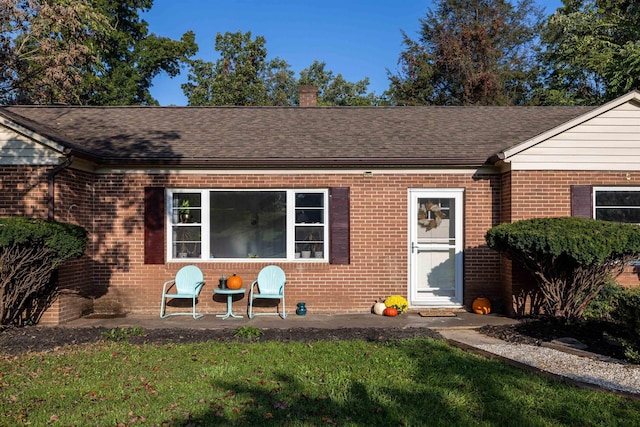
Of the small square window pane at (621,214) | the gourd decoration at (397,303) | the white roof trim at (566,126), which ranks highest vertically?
the white roof trim at (566,126)

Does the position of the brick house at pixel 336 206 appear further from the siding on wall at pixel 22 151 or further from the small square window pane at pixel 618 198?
the siding on wall at pixel 22 151

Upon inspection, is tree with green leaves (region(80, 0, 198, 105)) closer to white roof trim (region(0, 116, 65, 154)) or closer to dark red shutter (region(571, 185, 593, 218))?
white roof trim (region(0, 116, 65, 154))

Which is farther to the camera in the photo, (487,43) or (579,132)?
(487,43)

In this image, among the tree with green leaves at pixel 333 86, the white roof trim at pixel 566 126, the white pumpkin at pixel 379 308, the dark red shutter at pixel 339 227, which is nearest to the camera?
the white roof trim at pixel 566 126

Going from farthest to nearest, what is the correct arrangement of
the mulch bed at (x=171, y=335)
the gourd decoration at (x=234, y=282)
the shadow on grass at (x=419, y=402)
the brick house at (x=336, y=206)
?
the gourd decoration at (x=234, y=282)
the brick house at (x=336, y=206)
the mulch bed at (x=171, y=335)
the shadow on grass at (x=419, y=402)

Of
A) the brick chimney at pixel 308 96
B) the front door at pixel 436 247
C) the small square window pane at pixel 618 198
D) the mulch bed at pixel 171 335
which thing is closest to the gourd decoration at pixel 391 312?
the front door at pixel 436 247

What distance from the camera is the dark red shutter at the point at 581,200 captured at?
373 inches

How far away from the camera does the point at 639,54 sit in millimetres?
17797

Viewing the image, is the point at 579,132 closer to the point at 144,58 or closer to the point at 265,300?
the point at 265,300

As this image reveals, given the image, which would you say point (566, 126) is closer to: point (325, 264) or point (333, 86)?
point (325, 264)

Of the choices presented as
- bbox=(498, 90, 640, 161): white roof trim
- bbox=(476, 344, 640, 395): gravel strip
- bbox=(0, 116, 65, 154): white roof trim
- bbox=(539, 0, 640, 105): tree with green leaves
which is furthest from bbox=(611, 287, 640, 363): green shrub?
bbox=(539, 0, 640, 105): tree with green leaves

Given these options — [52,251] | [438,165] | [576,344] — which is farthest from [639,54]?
[52,251]

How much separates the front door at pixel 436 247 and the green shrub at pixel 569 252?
1.67m

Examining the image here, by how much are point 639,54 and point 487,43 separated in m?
12.6
